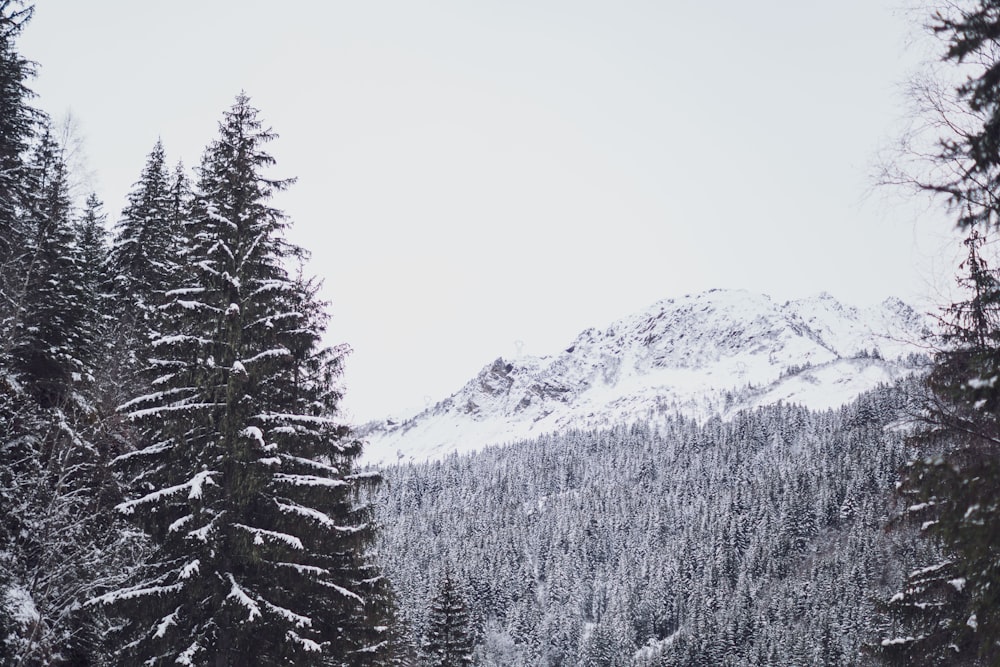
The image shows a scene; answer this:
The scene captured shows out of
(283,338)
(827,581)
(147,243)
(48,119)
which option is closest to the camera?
(283,338)

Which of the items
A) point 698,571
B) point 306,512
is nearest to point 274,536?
point 306,512

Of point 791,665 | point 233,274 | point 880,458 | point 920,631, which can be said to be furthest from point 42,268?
point 880,458

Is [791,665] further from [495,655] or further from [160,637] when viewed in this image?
[160,637]

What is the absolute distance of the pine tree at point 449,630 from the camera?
30.4 metres

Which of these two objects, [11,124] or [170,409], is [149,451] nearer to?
[170,409]

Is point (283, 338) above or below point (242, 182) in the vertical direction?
below

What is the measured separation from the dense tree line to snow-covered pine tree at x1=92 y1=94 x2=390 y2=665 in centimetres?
4

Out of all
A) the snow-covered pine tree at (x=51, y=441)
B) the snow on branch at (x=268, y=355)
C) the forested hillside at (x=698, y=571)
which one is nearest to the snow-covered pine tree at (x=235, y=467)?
the snow on branch at (x=268, y=355)

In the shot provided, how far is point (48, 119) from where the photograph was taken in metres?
20.6

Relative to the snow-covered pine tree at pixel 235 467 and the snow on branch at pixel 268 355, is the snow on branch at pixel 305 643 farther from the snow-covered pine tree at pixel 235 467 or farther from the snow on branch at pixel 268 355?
the snow on branch at pixel 268 355

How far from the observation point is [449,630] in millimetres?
30781

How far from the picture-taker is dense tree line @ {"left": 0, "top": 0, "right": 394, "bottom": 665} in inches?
495

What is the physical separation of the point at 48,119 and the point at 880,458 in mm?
170284

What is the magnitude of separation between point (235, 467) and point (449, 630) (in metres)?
20.3
